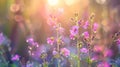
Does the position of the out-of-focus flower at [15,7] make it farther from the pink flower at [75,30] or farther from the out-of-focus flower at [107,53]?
the pink flower at [75,30]

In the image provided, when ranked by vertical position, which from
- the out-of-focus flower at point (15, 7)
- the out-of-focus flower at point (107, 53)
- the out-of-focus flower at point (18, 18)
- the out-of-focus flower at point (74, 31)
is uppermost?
the out-of-focus flower at point (15, 7)

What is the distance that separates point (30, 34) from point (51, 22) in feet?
8.23

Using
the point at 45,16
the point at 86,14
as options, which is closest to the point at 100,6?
the point at 86,14

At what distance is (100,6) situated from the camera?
7.52 metres

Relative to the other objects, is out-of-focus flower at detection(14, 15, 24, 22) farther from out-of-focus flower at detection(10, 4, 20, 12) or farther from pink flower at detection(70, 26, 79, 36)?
pink flower at detection(70, 26, 79, 36)

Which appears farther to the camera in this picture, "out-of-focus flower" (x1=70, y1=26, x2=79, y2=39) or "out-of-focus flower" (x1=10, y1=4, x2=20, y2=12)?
"out-of-focus flower" (x1=10, y1=4, x2=20, y2=12)

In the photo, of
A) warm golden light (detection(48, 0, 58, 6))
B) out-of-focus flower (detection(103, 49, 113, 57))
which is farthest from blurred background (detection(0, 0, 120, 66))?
out-of-focus flower (detection(103, 49, 113, 57))

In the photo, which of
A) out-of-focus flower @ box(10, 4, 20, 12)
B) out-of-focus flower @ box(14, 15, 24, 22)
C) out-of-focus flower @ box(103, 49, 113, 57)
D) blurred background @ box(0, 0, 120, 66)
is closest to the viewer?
out-of-focus flower @ box(103, 49, 113, 57)

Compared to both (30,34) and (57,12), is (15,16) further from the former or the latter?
(57,12)

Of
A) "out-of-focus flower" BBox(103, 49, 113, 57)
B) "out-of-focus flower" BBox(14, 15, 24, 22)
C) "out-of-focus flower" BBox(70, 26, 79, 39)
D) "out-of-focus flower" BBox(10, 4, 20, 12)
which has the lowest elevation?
"out-of-focus flower" BBox(70, 26, 79, 39)

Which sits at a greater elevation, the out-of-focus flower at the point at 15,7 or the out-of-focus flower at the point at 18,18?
the out-of-focus flower at the point at 15,7

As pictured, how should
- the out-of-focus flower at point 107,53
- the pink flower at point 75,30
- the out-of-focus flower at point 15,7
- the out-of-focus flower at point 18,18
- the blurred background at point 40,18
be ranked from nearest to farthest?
the pink flower at point 75,30 → the out-of-focus flower at point 107,53 → the blurred background at point 40,18 → the out-of-focus flower at point 18,18 → the out-of-focus flower at point 15,7

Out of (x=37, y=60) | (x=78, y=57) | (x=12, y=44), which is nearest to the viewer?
(x=78, y=57)

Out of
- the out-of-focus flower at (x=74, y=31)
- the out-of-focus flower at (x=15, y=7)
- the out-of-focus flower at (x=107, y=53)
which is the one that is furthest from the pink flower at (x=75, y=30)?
the out-of-focus flower at (x=15, y=7)
